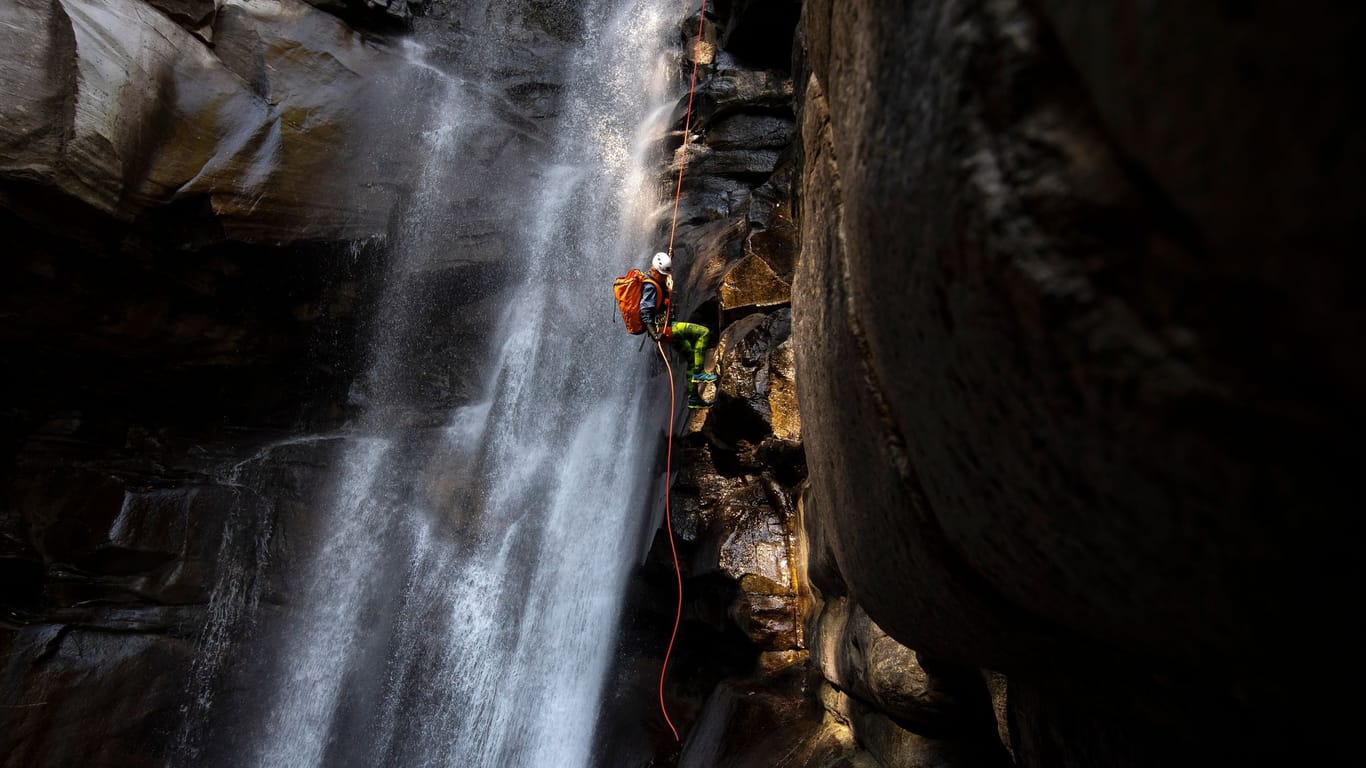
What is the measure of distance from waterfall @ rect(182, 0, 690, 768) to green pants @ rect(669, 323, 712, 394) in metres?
1.03

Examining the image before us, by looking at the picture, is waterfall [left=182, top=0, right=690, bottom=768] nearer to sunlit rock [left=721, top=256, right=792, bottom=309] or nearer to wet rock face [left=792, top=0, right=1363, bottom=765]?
sunlit rock [left=721, top=256, right=792, bottom=309]

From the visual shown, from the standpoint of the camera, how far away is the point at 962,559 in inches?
73.4

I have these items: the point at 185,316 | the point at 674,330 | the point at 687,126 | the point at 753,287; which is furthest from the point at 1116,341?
the point at 185,316

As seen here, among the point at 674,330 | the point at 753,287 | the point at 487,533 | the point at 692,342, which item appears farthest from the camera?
the point at 487,533

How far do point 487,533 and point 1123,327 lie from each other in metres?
9.74

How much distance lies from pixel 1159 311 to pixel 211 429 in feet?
42.8

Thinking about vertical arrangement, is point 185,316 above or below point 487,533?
Result: above

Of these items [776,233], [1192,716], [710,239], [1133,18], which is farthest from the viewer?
[710,239]

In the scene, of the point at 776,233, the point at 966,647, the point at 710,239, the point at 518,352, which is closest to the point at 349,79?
the point at 518,352

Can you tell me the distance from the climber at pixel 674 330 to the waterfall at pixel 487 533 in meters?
1.02

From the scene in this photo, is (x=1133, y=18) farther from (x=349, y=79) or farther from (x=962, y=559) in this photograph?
(x=349, y=79)

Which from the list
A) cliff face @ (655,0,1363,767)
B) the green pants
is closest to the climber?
the green pants

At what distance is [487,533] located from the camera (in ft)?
32.4

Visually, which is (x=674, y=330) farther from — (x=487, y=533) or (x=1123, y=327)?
(x=1123, y=327)
